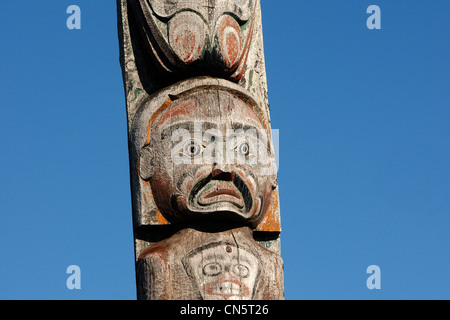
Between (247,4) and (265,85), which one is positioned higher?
(247,4)

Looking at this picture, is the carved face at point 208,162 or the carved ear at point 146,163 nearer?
the carved face at point 208,162

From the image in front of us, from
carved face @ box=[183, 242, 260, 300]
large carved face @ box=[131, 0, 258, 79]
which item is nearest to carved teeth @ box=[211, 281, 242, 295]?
carved face @ box=[183, 242, 260, 300]

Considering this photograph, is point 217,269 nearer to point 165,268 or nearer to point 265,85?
point 165,268

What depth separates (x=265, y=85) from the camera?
665 centimetres

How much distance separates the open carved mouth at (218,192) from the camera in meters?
5.76

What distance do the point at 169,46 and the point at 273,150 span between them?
1.08 metres

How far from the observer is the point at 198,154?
5.86 metres

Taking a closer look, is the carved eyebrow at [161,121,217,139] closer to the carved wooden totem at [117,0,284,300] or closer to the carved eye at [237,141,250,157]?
the carved wooden totem at [117,0,284,300]

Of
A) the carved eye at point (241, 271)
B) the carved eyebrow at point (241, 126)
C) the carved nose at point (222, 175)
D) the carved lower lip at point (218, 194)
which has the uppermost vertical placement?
the carved eyebrow at point (241, 126)

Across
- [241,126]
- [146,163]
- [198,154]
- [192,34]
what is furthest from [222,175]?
[192,34]

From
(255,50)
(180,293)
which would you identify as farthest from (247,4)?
(180,293)

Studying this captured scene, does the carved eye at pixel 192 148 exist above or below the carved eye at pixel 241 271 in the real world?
above

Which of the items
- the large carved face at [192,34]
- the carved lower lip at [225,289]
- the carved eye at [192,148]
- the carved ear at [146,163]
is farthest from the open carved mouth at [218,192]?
the large carved face at [192,34]

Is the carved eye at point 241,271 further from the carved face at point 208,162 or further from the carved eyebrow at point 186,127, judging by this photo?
the carved eyebrow at point 186,127
